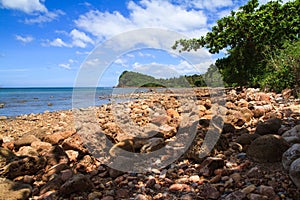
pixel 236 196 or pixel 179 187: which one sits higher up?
pixel 236 196

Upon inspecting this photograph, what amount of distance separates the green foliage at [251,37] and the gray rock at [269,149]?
289 inches

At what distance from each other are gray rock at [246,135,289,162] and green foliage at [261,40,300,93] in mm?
4478

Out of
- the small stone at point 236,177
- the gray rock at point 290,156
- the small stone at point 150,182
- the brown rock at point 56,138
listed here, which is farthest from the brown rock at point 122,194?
the brown rock at point 56,138

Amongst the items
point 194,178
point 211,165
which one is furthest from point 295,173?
point 194,178

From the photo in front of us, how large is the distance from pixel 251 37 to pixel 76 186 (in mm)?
10358

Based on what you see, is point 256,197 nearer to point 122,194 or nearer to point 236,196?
point 236,196

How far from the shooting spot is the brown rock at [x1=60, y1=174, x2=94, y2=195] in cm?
258

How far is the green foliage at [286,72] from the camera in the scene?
22.3ft

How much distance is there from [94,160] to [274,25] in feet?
32.4

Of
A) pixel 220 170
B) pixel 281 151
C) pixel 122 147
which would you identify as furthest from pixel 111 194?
pixel 281 151

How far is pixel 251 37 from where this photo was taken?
1058 cm

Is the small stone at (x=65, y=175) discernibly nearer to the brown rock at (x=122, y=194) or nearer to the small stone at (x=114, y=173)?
the small stone at (x=114, y=173)

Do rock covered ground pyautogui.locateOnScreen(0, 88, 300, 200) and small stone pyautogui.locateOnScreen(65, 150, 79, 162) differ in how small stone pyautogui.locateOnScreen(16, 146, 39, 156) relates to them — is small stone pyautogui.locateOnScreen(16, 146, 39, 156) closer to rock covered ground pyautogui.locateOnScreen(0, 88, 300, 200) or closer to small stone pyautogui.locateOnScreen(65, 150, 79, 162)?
rock covered ground pyautogui.locateOnScreen(0, 88, 300, 200)

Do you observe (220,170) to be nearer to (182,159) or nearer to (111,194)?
(182,159)
